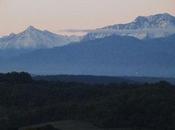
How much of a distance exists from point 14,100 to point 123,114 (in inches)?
932

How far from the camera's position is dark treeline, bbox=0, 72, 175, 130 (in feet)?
329

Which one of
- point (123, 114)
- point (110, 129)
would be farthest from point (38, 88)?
point (110, 129)

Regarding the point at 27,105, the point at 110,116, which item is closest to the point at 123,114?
the point at 110,116

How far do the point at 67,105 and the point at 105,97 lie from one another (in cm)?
964

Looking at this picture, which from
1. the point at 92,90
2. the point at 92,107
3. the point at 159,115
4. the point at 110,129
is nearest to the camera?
the point at 110,129

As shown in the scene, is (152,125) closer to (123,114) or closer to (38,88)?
(123,114)

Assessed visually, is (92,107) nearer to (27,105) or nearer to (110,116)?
(110,116)

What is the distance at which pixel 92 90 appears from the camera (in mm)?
127938

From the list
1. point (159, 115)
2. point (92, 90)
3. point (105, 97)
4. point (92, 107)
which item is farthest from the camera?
point (92, 90)

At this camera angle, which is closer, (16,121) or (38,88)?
(16,121)

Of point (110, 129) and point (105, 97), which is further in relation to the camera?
point (105, 97)

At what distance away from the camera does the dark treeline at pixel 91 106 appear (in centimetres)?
10038

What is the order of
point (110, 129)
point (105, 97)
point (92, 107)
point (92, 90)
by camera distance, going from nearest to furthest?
1. point (110, 129)
2. point (92, 107)
3. point (105, 97)
4. point (92, 90)

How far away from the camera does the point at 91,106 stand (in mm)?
109812
